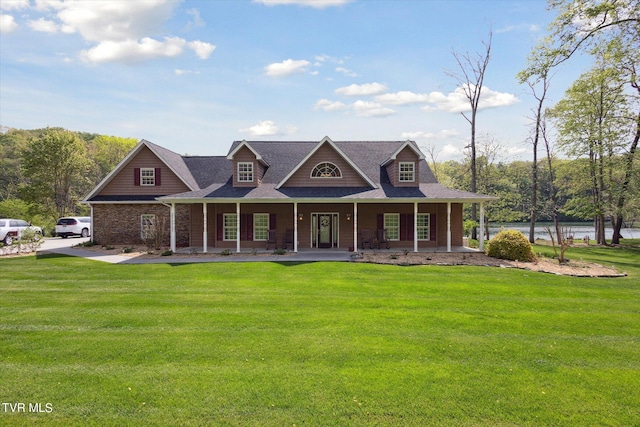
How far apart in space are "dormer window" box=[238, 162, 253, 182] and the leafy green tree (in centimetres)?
2597

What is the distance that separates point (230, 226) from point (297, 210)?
11.9ft

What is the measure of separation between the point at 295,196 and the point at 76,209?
124ft

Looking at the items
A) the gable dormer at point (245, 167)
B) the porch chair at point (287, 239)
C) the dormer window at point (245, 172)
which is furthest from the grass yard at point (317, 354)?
the dormer window at point (245, 172)

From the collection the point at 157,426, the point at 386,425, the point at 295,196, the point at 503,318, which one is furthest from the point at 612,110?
the point at 157,426

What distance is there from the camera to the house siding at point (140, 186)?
2075 centimetres

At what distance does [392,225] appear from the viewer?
19422 millimetres

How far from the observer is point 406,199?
56.5 feet

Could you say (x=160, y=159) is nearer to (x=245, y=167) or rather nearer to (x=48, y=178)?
(x=245, y=167)

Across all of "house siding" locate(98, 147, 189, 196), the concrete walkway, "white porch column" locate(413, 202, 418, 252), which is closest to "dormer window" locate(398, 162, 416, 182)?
"white porch column" locate(413, 202, 418, 252)

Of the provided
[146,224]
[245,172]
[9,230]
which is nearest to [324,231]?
[245,172]

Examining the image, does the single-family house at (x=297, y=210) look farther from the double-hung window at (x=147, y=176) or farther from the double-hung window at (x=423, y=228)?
the double-hung window at (x=147, y=176)

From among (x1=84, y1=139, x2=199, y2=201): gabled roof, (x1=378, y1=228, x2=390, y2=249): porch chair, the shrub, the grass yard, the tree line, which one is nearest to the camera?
the grass yard

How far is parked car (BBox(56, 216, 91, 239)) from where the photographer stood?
26.9m

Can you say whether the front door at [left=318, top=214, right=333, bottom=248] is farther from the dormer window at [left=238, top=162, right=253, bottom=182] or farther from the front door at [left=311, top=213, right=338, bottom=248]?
the dormer window at [left=238, top=162, right=253, bottom=182]
